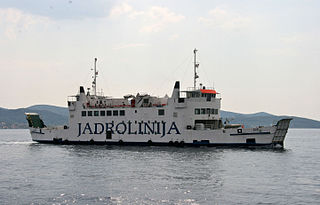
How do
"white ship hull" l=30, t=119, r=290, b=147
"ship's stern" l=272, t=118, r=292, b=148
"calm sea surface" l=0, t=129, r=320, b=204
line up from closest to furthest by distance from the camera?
"calm sea surface" l=0, t=129, r=320, b=204
"ship's stern" l=272, t=118, r=292, b=148
"white ship hull" l=30, t=119, r=290, b=147

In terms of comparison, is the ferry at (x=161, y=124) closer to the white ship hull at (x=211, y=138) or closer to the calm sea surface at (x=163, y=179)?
the white ship hull at (x=211, y=138)

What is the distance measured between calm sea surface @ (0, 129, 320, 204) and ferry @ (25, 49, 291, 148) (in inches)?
217

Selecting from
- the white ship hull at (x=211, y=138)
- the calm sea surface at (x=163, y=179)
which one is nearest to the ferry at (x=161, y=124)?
the white ship hull at (x=211, y=138)

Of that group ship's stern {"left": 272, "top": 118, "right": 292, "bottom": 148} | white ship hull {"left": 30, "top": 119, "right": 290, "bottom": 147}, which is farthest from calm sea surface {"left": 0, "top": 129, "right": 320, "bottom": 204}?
ship's stern {"left": 272, "top": 118, "right": 292, "bottom": 148}

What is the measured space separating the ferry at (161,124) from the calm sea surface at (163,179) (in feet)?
18.1

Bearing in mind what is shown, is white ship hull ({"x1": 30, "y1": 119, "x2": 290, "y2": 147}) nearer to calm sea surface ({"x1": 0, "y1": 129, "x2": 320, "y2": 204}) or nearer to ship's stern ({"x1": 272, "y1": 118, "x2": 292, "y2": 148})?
ship's stern ({"x1": 272, "y1": 118, "x2": 292, "y2": 148})

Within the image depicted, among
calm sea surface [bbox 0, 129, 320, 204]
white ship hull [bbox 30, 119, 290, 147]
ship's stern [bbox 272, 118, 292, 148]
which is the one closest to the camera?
calm sea surface [bbox 0, 129, 320, 204]

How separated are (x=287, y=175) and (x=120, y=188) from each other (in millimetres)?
A: 14227

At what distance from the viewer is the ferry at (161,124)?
5153 cm

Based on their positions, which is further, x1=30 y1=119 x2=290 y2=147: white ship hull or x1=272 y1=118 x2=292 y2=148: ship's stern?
x1=30 y1=119 x2=290 y2=147: white ship hull

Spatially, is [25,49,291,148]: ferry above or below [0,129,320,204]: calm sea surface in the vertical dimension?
above

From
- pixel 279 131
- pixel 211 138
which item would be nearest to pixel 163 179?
pixel 211 138

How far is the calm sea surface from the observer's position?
81.7 ft

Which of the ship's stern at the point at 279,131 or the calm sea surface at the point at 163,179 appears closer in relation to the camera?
the calm sea surface at the point at 163,179
